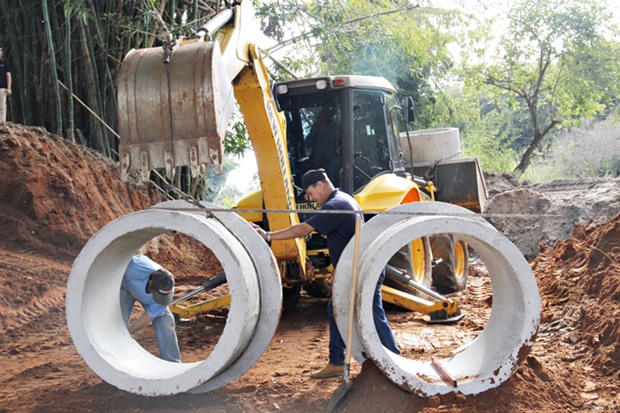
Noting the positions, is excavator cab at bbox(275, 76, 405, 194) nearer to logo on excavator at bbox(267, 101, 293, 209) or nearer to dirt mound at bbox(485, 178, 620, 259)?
logo on excavator at bbox(267, 101, 293, 209)

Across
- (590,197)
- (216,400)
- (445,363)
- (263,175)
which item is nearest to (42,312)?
(263,175)

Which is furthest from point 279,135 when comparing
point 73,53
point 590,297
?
point 73,53

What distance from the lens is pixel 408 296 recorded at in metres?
6.76

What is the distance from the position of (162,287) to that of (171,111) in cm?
136

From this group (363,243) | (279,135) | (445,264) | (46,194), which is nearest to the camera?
(363,243)

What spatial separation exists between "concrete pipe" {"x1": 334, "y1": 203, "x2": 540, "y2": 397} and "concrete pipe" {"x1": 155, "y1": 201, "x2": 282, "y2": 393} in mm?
450

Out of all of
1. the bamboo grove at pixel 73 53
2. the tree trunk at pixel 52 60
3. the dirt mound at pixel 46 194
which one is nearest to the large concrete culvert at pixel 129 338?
the dirt mound at pixel 46 194

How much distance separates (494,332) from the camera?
530cm

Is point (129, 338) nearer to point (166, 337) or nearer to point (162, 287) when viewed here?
point (166, 337)

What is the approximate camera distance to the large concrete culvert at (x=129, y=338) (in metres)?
4.73

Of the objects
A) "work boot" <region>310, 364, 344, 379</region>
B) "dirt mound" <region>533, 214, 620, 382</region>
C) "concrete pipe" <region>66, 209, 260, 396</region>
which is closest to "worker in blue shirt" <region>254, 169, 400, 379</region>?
"work boot" <region>310, 364, 344, 379</region>

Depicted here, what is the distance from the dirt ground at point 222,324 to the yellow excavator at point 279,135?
585 millimetres

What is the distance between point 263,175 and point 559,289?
11.4ft

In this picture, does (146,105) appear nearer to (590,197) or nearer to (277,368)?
(277,368)
